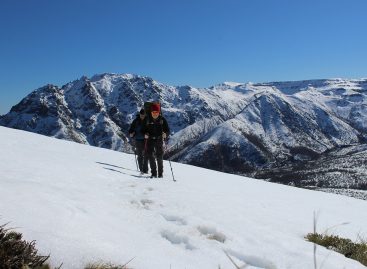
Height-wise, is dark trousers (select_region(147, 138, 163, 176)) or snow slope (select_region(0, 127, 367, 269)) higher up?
dark trousers (select_region(147, 138, 163, 176))

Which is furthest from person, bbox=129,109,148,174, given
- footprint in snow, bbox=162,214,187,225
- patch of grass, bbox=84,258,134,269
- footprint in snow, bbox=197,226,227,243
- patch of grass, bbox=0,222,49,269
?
patch of grass, bbox=0,222,49,269

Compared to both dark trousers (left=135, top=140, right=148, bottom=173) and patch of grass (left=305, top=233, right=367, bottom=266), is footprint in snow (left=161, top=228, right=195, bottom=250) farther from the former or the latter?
dark trousers (left=135, top=140, right=148, bottom=173)

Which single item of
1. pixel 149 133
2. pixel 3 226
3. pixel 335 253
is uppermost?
pixel 149 133

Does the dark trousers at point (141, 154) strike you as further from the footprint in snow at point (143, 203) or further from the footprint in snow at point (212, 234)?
the footprint in snow at point (212, 234)

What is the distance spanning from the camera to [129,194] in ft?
38.2

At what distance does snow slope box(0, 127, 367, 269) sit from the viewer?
6.44 meters

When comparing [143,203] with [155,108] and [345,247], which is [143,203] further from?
[155,108]

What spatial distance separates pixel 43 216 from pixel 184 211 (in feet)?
12.8

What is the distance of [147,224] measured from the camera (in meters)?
8.66

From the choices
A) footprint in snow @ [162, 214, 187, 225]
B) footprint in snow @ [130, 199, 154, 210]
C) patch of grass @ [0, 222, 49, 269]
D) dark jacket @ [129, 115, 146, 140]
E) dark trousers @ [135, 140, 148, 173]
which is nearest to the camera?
patch of grass @ [0, 222, 49, 269]

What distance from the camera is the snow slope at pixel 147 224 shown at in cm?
644

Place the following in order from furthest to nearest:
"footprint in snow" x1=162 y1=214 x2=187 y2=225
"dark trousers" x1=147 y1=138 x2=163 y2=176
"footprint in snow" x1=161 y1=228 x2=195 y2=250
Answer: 1. "dark trousers" x1=147 y1=138 x2=163 y2=176
2. "footprint in snow" x1=162 y1=214 x2=187 y2=225
3. "footprint in snow" x1=161 y1=228 x2=195 y2=250

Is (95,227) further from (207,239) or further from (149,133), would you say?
(149,133)

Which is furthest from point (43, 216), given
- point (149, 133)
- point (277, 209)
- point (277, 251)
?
point (149, 133)
